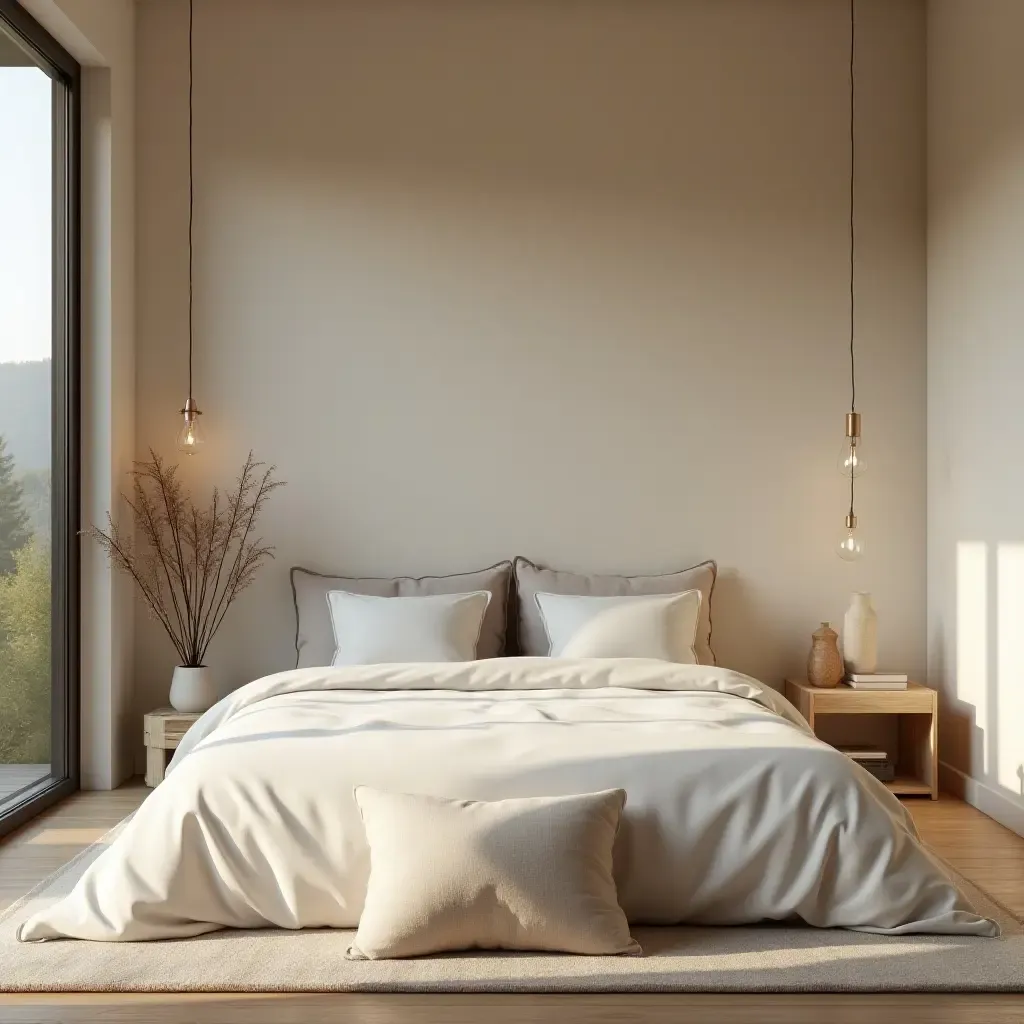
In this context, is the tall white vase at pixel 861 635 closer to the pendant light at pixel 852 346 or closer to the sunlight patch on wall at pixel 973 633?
the pendant light at pixel 852 346

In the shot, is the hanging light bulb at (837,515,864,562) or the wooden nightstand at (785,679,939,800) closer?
the wooden nightstand at (785,679,939,800)

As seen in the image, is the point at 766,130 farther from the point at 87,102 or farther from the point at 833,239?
the point at 87,102

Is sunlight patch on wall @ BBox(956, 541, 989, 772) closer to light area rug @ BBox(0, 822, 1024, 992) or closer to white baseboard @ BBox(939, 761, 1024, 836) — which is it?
white baseboard @ BBox(939, 761, 1024, 836)

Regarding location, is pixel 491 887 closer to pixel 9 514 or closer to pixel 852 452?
pixel 9 514

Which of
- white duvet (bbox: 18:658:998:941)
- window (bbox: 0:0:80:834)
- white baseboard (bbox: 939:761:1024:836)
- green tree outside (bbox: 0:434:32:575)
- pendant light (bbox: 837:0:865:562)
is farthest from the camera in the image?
pendant light (bbox: 837:0:865:562)

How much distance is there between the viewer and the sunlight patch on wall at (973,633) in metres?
4.54

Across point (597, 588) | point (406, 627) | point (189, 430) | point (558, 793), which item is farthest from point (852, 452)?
point (189, 430)

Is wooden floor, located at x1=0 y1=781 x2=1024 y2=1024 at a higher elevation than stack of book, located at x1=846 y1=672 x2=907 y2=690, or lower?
lower

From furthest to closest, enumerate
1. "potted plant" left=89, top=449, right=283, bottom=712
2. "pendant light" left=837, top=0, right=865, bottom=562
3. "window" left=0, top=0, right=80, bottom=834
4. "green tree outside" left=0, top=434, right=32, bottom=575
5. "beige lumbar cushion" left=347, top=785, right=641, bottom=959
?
"pendant light" left=837, top=0, right=865, bottom=562
"potted plant" left=89, top=449, right=283, bottom=712
"window" left=0, top=0, right=80, bottom=834
"green tree outside" left=0, top=434, right=32, bottom=575
"beige lumbar cushion" left=347, top=785, right=641, bottom=959

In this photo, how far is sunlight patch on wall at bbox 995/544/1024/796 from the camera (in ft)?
13.8

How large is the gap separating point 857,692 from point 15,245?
A: 11.7 feet

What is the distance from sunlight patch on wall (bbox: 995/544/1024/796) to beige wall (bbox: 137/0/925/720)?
768 millimetres

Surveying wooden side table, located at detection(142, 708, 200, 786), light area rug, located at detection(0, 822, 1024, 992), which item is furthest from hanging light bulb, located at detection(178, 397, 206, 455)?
light area rug, located at detection(0, 822, 1024, 992)

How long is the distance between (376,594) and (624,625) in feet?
3.40
